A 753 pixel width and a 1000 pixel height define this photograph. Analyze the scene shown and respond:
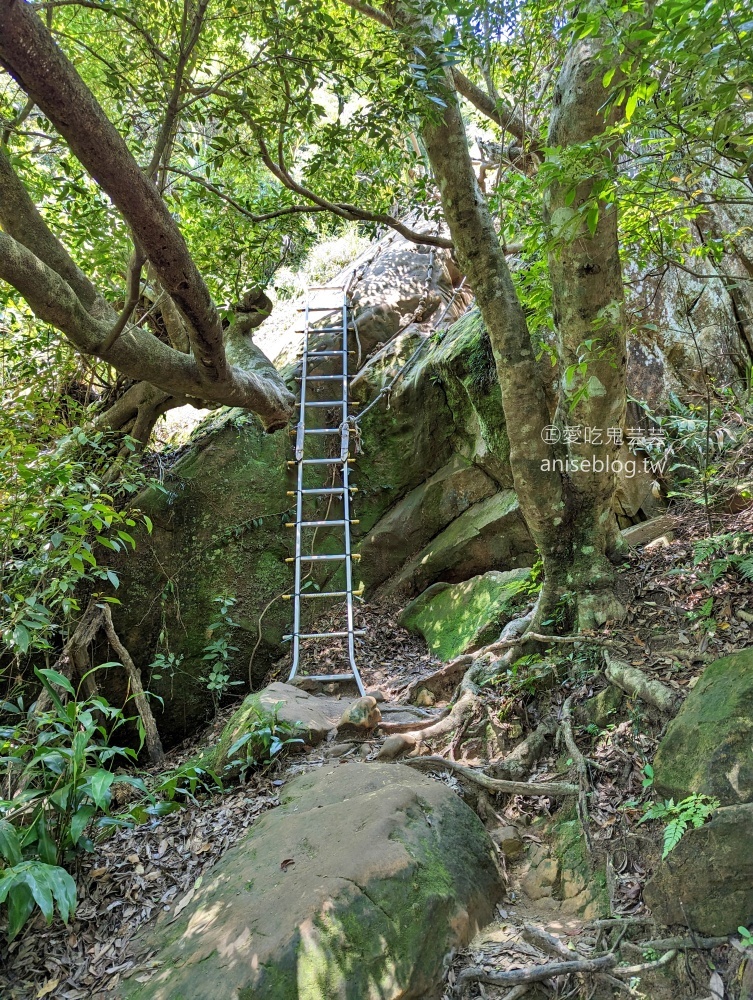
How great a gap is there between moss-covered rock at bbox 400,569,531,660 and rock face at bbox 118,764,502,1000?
5.28 feet

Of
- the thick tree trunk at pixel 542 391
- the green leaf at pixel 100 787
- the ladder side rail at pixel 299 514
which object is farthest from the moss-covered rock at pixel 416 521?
the green leaf at pixel 100 787

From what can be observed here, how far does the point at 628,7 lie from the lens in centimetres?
187

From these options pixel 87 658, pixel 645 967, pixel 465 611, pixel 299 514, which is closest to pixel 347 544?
pixel 299 514

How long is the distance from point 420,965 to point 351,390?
Answer: 5.03 metres

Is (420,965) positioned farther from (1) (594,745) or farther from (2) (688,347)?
(2) (688,347)

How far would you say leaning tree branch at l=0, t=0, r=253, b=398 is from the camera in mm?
2150

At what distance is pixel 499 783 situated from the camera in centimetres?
268

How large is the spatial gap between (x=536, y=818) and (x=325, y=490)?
3373 millimetres

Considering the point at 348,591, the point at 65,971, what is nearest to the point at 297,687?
the point at 348,591

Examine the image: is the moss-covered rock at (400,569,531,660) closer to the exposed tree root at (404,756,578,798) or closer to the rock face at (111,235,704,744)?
the rock face at (111,235,704,744)

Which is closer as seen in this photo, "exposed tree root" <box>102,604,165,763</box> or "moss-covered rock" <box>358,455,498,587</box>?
"exposed tree root" <box>102,604,165,763</box>

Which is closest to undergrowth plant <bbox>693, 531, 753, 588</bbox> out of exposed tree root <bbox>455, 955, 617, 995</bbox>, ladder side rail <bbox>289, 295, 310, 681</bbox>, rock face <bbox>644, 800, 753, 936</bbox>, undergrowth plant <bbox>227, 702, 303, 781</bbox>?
rock face <bbox>644, 800, 753, 936</bbox>

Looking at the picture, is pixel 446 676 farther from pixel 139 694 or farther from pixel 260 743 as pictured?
pixel 139 694

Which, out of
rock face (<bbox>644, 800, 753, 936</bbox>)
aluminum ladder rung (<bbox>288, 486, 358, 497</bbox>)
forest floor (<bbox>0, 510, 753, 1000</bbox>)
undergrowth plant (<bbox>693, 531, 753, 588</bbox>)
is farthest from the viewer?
aluminum ladder rung (<bbox>288, 486, 358, 497</bbox>)
